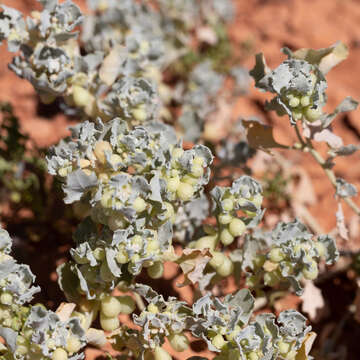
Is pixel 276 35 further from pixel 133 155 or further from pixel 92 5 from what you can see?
pixel 133 155

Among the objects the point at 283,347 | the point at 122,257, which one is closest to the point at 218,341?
the point at 283,347

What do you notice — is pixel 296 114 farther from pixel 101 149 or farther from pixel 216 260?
pixel 101 149

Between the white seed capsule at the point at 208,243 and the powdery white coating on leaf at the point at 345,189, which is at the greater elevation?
the powdery white coating on leaf at the point at 345,189

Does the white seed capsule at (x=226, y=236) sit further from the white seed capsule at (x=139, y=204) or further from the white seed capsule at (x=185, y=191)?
the white seed capsule at (x=139, y=204)

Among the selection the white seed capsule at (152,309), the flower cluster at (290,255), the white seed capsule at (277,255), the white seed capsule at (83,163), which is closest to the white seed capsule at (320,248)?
the flower cluster at (290,255)

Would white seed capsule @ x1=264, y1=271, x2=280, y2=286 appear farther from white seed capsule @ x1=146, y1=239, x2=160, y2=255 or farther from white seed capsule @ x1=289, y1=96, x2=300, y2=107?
white seed capsule @ x1=289, y1=96, x2=300, y2=107

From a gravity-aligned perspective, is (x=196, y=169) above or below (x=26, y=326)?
above

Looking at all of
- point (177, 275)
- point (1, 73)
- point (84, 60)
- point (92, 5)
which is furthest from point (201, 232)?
point (1, 73)
